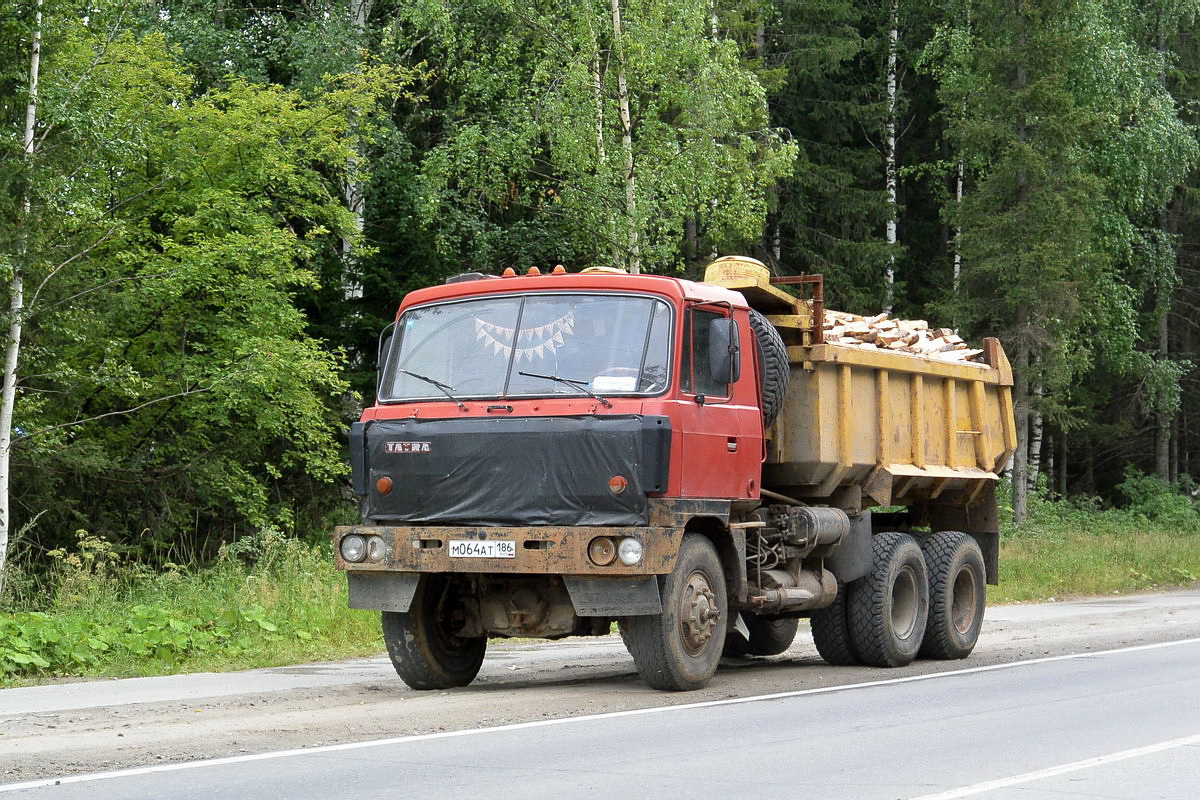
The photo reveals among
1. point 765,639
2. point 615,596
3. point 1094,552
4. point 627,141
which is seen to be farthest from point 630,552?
point 627,141

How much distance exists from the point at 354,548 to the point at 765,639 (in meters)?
5.16

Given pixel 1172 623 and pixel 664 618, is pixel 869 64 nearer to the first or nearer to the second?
pixel 1172 623

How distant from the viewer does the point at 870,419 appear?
13219 millimetres

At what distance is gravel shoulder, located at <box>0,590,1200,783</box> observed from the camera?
838 centimetres

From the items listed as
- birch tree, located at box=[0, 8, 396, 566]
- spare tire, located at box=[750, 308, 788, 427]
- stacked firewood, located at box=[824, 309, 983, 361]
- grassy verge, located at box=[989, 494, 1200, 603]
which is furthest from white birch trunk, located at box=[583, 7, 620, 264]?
spare tire, located at box=[750, 308, 788, 427]

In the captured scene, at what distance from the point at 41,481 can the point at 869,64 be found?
30.3m

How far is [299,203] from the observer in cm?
2455

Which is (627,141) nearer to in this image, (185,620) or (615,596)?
(185,620)

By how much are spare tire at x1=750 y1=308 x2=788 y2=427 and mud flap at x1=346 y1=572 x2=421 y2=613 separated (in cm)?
309

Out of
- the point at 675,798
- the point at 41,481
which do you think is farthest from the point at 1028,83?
the point at 675,798

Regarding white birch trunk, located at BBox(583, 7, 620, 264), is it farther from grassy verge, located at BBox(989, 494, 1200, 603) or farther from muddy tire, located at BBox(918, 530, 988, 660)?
muddy tire, located at BBox(918, 530, 988, 660)

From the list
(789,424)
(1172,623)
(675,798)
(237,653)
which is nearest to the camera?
(675,798)

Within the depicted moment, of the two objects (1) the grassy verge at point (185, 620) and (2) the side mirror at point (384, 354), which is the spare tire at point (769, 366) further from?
(1) the grassy verge at point (185, 620)

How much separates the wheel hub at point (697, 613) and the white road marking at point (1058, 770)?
3340 millimetres
